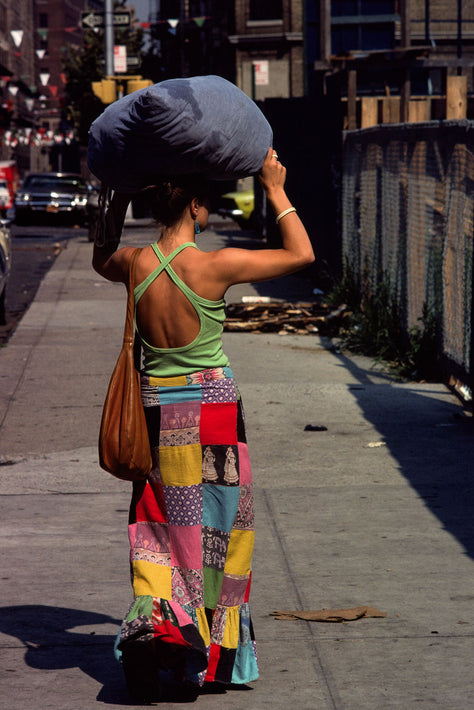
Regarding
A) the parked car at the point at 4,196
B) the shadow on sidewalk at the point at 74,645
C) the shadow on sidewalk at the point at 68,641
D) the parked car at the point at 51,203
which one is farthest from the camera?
the parked car at the point at 51,203

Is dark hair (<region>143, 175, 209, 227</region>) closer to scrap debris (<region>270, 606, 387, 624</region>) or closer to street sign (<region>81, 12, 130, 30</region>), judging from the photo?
scrap debris (<region>270, 606, 387, 624</region>)

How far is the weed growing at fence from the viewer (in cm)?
1004

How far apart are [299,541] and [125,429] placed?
2191 mm

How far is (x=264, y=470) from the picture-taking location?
23.5 ft

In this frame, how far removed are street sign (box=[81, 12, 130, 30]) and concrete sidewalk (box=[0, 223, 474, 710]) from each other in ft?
78.6

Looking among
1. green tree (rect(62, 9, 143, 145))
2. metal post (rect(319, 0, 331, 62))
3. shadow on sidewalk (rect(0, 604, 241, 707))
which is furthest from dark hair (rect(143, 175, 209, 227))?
green tree (rect(62, 9, 143, 145))

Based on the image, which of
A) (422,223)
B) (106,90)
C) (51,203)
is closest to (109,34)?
(51,203)

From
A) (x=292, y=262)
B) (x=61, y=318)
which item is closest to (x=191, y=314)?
(x=292, y=262)

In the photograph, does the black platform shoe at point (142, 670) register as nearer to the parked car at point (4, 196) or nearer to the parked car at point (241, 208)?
the parked car at point (241, 208)

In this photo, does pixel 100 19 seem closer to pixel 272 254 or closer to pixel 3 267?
pixel 3 267

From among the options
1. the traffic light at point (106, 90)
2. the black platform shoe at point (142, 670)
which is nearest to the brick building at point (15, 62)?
the traffic light at point (106, 90)

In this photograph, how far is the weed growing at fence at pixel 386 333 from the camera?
32.9ft

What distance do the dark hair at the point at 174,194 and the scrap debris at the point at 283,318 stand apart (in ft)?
29.3

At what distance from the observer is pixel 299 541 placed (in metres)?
5.75
